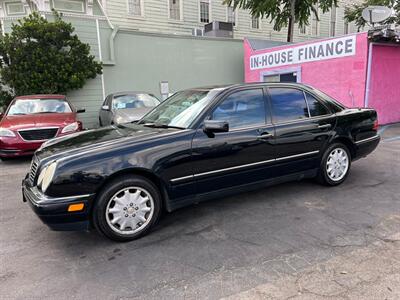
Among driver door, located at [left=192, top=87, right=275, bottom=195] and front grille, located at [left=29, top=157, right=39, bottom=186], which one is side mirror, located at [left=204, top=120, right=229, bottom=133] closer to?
driver door, located at [left=192, top=87, right=275, bottom=195]

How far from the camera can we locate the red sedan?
6461mm

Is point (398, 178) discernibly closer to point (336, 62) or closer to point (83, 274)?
point (83, 274)

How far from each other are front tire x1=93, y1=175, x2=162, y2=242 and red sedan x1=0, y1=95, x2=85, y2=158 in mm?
4390

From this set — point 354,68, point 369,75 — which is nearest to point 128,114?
point 354,68

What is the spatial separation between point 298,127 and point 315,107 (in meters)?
0.52

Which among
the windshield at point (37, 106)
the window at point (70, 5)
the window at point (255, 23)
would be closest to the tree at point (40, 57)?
the windshield at point (37, 106)

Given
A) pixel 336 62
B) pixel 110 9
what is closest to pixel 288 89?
pixel 336 62

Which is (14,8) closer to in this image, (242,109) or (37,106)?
(37,106)

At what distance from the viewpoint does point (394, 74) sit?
32.5ft

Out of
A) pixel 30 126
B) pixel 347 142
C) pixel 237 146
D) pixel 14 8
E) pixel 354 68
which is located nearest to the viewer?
pixel 237 146

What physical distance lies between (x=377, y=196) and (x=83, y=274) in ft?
12.2

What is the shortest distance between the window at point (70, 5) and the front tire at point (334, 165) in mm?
13484

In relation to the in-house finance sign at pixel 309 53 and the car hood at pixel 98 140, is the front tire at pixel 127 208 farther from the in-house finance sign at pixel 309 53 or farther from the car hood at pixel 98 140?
the in-house finance sign at pixel 309 53

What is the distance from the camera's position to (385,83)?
9.73 metres
